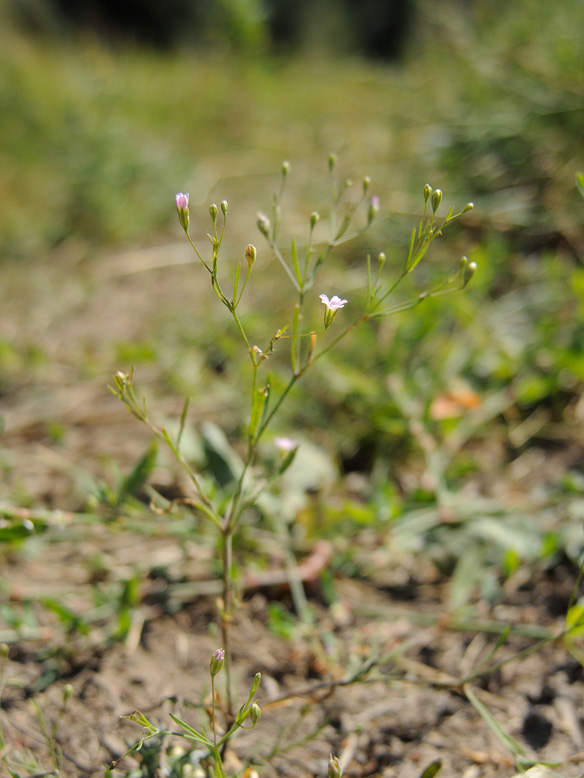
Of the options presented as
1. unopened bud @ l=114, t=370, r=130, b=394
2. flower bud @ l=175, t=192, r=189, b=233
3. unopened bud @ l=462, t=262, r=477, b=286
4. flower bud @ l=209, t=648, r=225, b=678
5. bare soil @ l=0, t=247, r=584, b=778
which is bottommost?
bare soil @ l=0, t=247, r=584, b=778

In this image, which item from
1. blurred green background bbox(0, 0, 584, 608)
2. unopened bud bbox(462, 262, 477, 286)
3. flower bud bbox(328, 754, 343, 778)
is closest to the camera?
flower bud bbox(328, 754, 343, 778)

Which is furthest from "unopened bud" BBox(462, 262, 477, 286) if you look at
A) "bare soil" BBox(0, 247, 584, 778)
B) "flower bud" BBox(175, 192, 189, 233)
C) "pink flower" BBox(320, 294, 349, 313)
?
"bare soil" BBox(0, 247, 584, 778)

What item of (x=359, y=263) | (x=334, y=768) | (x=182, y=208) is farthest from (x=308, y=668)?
(x=359, y=263)

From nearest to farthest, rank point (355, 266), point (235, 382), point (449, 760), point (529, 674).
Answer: point (449, 760) → point (529, 674) → point (235, 382) → point (355, 266)

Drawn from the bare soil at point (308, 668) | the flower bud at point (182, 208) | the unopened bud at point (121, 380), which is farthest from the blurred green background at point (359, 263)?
the flower bud at point (182, 208)

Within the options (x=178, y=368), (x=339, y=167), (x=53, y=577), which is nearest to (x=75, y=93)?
(x=339, y=167)

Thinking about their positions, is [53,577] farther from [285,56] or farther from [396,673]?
[285,56]

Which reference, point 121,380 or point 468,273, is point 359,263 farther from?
point 121,380

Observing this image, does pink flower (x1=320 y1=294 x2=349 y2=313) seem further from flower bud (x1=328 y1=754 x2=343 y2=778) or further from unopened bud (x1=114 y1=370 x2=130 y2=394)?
flower bud (x1=328 y1=754 x2=343 y2=778)

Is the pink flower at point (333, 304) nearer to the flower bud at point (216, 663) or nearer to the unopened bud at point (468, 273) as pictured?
the unopened bud at point (468, 273)
